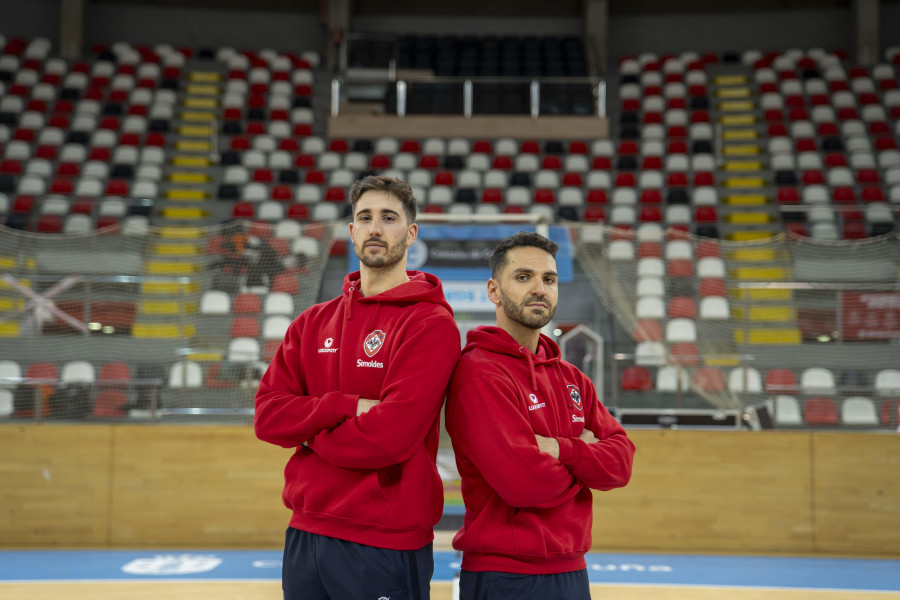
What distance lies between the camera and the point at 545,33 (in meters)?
15.7

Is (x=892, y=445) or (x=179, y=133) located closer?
(x=892, y=445)

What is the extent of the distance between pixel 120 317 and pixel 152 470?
118 cm

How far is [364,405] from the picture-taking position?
82.7 inches

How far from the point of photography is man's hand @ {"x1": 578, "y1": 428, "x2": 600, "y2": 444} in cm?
228

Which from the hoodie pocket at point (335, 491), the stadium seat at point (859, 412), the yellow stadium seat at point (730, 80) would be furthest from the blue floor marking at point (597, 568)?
the yellow stadium seat at point (730, 80)

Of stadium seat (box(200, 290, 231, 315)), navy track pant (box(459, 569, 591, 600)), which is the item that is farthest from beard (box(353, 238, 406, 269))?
stadium seat (box(200, 290, 231, 315))

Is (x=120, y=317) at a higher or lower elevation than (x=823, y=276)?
lower

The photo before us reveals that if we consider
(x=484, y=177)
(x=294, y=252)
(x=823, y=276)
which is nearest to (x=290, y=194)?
(x=484, y=177)

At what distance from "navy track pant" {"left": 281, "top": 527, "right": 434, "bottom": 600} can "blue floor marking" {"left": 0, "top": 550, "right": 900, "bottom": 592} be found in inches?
106

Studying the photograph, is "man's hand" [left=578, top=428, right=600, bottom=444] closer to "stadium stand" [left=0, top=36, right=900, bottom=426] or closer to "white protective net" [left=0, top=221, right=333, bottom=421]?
"stadium stand" [left=0, top=36, right=900, bottom=426]

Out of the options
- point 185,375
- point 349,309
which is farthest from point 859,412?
point 185,375

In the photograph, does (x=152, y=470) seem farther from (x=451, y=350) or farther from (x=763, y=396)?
(x=763, y=396)

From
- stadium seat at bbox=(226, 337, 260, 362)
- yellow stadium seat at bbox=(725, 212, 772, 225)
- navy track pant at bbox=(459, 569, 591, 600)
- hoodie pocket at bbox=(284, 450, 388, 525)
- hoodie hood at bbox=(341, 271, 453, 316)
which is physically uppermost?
yellow stadium seat at bbox=(725, 212, 772, 225)

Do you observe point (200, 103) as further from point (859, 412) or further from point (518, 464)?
point (518, 464)
